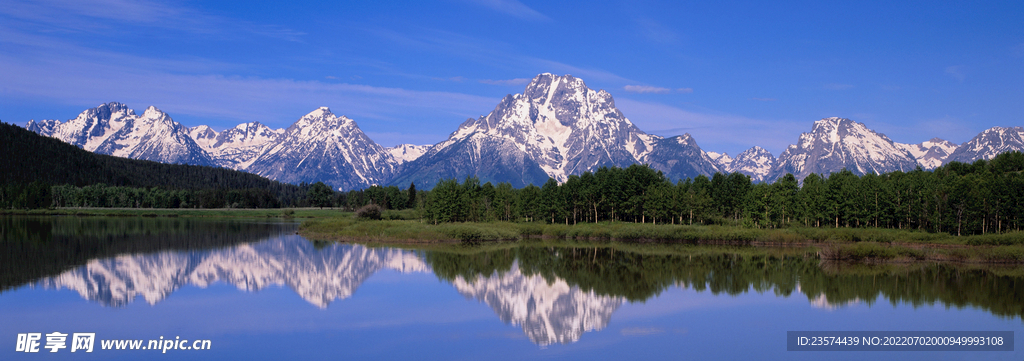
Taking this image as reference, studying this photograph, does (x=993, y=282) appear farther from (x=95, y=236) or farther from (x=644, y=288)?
(x=95, y=236)

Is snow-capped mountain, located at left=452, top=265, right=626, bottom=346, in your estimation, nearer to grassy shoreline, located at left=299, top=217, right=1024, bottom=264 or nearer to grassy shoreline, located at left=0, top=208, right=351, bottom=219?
grassy shoreline, located at left=299, top=217, right=1024, bottom=264

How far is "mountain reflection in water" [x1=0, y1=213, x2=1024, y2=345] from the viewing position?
117ft

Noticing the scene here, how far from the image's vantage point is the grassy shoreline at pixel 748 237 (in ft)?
185

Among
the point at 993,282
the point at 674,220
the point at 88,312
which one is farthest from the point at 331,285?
the point at 674,220

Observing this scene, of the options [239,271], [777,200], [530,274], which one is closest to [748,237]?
[777,200]

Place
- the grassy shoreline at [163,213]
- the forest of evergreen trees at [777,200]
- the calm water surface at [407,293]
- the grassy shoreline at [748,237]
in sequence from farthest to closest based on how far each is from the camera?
the grassy shoreline at [163,213], the forest of evergreen trees at [777,200], the grassy shoreline at [748,237], the calm water surface at [407,293]

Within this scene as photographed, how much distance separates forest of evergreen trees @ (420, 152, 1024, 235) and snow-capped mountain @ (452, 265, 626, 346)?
51.5 meters

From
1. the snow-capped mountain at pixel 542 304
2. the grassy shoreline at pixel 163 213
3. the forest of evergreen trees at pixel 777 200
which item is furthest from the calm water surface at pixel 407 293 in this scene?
the grassy shoreline at pixel 163 213

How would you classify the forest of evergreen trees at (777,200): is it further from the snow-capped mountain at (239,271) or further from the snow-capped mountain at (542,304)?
the snow-capped mountain at (542,304)

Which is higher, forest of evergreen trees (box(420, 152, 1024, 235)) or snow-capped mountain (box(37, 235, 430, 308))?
forest of evergreen trees (box(420, 152, 1024, 235))

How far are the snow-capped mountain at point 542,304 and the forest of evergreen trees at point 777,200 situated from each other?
169 feet

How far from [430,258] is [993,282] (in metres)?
40.7

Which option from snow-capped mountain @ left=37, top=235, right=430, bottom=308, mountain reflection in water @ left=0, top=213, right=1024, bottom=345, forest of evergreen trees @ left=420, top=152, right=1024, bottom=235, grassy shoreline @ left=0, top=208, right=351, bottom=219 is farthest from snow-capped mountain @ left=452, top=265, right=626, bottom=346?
grassy shoreline @ left=0, top=208, right=351, bottom=219

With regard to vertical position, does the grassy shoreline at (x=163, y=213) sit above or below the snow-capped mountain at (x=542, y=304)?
below
